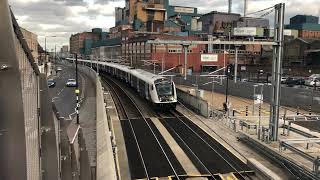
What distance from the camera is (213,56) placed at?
127ft

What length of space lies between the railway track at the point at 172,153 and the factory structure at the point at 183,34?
4886 cm

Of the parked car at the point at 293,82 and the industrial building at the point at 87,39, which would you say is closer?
the parked car at the point at 293,82

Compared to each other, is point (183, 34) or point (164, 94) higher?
point (183, 34)

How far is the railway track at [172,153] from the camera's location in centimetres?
1644

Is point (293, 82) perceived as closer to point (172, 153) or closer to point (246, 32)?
point (246, 32)

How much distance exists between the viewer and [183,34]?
375ft

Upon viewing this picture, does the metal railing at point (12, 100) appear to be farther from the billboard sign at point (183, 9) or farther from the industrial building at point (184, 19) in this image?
the billboard sign at point (183, 9)

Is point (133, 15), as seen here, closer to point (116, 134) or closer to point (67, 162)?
point (116, 134)

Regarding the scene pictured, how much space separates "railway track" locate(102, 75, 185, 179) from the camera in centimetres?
1653

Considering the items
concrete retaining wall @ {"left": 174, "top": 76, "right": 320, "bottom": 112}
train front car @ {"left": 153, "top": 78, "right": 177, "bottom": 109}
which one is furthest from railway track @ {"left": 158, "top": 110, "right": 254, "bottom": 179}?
concrete retaining wall @ {"left": 174, "top": 76, "right": 320, "bottom": 112}

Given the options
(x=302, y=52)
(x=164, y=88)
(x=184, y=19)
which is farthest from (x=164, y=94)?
(x=184, y=19)

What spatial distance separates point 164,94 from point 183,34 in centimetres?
8493

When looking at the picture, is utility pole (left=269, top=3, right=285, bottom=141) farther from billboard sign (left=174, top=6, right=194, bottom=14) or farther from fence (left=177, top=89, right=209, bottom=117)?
billboard sign (left=174, top=6, right=194, bottom=14)

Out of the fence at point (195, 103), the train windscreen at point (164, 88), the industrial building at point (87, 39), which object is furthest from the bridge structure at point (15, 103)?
the industrial building at point (87, 39)
